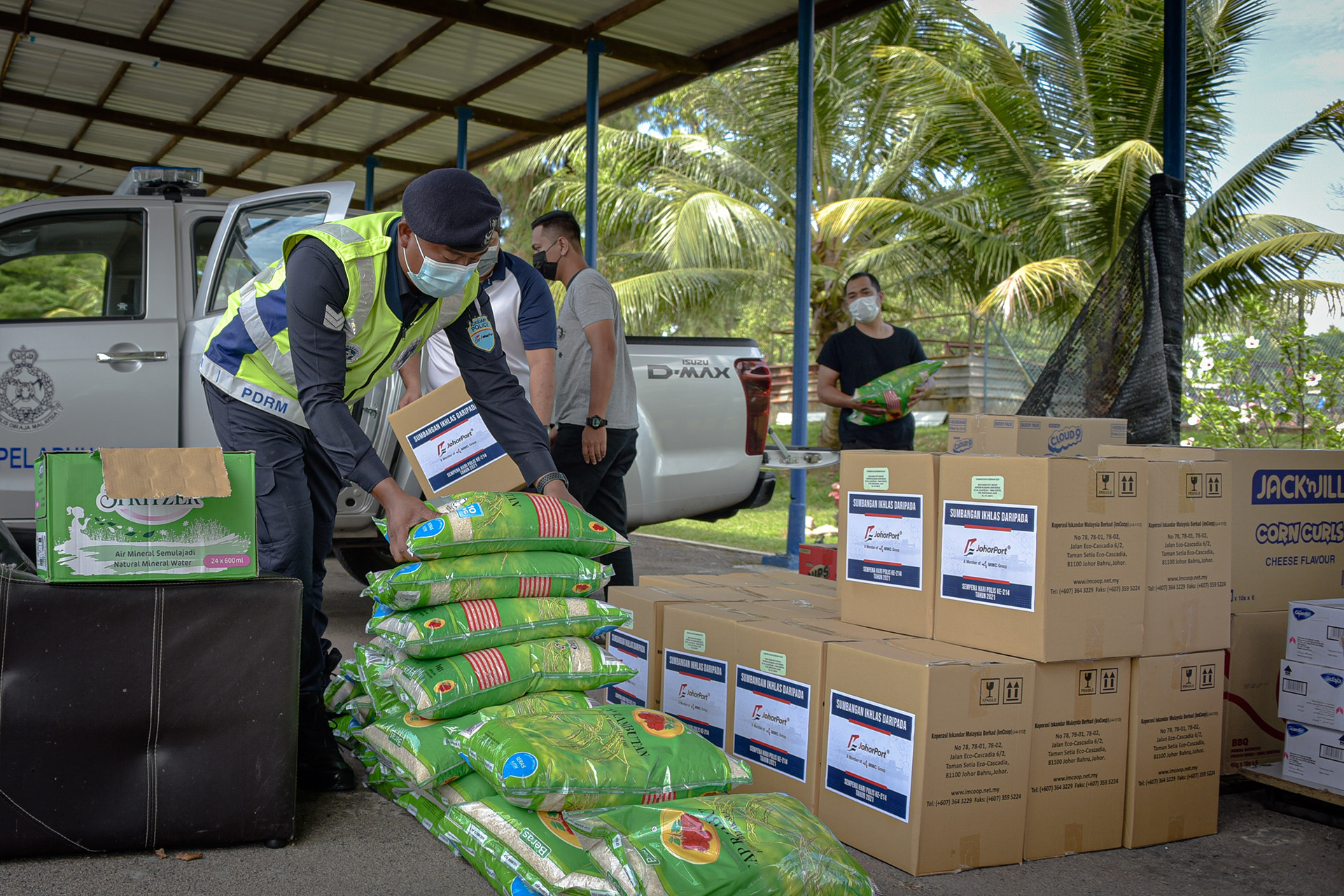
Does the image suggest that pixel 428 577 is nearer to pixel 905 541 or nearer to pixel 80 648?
pixel 80 648

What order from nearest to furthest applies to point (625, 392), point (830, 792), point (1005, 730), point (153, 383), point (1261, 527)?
point (1005, 730) < point (830, 792) < point (1261, 527) < point (625, 392) < point (153, 383)

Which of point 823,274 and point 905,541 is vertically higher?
point 823,274

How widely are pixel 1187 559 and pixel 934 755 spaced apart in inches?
40.0

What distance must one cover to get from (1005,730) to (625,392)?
2304 millimetres

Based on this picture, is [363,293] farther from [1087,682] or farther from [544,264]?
[1087,682]

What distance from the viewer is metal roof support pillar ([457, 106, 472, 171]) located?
10.4 m

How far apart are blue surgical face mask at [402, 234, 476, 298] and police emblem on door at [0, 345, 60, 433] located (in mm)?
2893

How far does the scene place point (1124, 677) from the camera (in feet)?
9.41

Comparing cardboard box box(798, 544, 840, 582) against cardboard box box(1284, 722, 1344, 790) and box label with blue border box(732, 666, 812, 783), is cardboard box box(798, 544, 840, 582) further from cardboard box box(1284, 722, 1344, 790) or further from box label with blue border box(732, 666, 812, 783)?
cardboard box box(1284, 722, 1344, 790)

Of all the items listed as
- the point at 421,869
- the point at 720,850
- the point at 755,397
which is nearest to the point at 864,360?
the point at 755,397

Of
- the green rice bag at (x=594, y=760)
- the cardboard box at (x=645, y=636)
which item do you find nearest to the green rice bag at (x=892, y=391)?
the cardboard box at (x=645, y=636)

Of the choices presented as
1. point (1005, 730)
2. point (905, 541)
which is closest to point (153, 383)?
point (905, 541)

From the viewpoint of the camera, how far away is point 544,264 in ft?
14.5

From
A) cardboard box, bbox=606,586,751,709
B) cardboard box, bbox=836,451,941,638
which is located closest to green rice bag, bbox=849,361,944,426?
cardboard box, bbox=606,586,751,709
